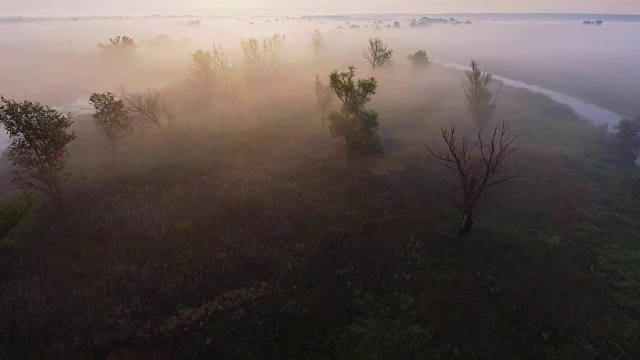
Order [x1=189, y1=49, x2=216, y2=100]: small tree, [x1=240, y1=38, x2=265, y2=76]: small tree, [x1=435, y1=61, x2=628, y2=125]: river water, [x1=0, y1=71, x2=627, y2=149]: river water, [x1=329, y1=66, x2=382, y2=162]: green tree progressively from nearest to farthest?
[x1=329, y1=66, x2=382, y2=162]: green tree → [x1=0, y1=71, x2=627, y2=149]: river water → [x1=189, y1=49, x2=216, y2=100]: small tree → [x1=435, y1=61, x2=628, y2=125]: river water → [x1=240, y1=38, x2=265, y2=76]: small tree

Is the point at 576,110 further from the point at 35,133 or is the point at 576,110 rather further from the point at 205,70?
the point at 35,133

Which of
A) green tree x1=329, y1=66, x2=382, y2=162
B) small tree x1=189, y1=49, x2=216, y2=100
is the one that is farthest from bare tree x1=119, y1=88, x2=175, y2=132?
green tree x1=329, y1=66, x2=382, y2=162

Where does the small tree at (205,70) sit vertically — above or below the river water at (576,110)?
above

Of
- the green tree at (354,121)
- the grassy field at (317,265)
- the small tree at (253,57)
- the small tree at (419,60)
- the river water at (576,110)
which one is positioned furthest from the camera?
the small tree at (419,60)

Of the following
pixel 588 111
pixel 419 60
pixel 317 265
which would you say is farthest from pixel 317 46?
pixel 317 265

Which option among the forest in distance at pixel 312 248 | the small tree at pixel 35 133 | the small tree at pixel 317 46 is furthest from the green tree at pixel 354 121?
the small tree at pixel 317 46

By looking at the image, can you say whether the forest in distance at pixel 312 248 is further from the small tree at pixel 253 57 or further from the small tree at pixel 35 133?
the small tree at pixel 253 57

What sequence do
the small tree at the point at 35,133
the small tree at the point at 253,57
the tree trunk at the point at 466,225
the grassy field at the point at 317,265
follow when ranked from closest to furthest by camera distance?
the grassy field at the point at 317,265, the small tree at the point at 35,133, the tree trunk at the point at 466,225, the small tree at the point at 253,57

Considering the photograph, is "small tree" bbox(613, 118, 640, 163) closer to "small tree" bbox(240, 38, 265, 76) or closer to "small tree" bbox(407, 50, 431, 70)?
"small tree" bbox(407, 50, 431, 70)

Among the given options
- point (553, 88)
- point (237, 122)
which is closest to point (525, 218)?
point (237, 122)
